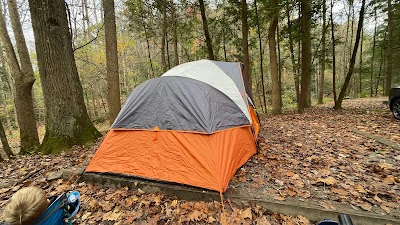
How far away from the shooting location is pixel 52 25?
454 cm

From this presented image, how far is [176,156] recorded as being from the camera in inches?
124

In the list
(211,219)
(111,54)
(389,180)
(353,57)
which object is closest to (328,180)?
(389,180)

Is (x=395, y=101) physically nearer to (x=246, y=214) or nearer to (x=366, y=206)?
(x=366, y=206)

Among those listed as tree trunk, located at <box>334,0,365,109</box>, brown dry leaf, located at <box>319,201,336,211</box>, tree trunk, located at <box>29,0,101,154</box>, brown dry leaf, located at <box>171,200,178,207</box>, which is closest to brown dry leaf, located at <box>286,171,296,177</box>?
brown dry leaf, located at <box>319,201,336,211</box>

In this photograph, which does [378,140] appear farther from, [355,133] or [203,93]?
[203,93]

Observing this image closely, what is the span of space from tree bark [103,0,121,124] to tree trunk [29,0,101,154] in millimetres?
1625

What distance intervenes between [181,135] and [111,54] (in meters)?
4.84

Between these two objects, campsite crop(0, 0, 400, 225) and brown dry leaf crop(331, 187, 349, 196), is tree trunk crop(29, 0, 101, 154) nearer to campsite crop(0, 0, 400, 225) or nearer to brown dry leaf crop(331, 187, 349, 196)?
campsite crop(0, 0, 400, 225)

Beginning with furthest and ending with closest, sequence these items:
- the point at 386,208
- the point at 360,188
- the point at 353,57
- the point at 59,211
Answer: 1. the point at 353,57
2. the point at 360,188
3. the point at 386,208
4. the point at 59,211

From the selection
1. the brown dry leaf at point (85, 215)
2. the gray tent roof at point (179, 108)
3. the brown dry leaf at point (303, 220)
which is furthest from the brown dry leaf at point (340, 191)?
the brown dry leaf at point (85, 215)

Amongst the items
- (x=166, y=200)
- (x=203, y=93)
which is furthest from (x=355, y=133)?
(x=166, y=200)

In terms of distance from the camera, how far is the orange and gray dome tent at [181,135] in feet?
9.93

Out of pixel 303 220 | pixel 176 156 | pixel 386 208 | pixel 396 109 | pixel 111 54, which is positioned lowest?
pixel 303 220

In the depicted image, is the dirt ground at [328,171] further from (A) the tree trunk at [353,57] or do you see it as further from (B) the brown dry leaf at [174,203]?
(A) the tree trunk at [353,57]
